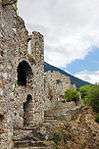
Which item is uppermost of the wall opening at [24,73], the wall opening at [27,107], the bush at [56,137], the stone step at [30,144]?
the wall opening at [24,73]

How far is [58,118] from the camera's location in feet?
103

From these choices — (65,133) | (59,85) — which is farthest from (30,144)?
(59,85)

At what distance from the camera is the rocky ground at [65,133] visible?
22.6m

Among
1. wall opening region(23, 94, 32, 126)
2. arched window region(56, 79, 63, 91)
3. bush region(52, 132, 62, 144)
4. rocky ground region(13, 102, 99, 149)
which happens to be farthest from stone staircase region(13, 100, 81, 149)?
arched window region(56, 79, 63, 91)

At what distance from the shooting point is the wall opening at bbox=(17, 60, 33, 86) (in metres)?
33.6

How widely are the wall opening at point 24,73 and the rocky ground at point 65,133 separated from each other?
3.17 m

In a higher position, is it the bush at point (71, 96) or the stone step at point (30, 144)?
the bush at point (71, 96)

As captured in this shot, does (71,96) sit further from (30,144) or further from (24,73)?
(30,144)

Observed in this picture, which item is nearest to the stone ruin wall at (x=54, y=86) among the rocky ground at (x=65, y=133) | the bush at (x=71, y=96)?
the bush at (x=71, y=96)

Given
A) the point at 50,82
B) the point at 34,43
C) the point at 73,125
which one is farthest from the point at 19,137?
the point at 50,82

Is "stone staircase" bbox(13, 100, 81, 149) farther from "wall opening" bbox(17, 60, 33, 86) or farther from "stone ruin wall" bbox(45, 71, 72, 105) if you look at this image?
"stone ruin wall" bbox(45, 71, 72, 105)

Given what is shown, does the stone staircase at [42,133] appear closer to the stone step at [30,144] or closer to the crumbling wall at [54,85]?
the stone step at [30,144]

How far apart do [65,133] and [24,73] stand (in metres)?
8.33

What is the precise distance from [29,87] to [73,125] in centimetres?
602
